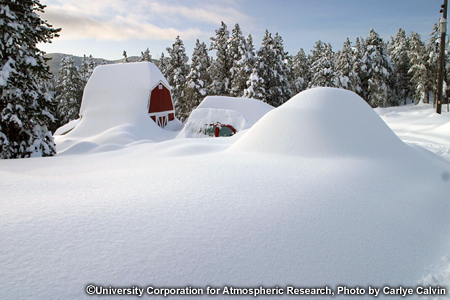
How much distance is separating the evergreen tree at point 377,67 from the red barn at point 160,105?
2872cm

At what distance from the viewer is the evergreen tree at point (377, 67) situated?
38906 millimetres

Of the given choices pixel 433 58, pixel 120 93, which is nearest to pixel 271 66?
pixel 120 93

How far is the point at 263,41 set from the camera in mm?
34375

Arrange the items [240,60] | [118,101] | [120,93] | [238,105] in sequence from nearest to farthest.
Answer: [238,105]
[118,101]
[120,93]
[240,60]

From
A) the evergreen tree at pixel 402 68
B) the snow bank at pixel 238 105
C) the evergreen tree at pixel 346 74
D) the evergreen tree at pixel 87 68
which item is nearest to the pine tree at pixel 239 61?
the snow bank at pixel 238 105


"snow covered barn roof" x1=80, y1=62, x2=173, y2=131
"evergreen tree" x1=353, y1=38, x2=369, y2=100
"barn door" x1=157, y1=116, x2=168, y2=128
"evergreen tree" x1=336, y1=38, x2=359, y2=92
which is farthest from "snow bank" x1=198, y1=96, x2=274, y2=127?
"evergreen tree" x1=353, y1=38, x2=369, y2=100

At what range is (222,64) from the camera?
36438 millimetres

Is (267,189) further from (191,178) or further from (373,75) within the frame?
(373,75)

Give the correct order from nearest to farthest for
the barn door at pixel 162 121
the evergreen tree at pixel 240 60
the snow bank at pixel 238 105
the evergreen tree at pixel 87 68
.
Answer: the snow bank at pixel 238 105 → the barn door at pixel 162 121 → the evergreen tree at pixel 240 60 → the evergreen tree at pixel 87 68

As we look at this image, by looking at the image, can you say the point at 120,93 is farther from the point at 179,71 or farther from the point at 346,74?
the point at 346,74

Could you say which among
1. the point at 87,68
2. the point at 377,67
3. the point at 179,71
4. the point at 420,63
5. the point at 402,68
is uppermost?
the point at 402,68

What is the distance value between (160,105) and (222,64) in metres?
12.1

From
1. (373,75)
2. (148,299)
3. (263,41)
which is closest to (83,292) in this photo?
(148,299)

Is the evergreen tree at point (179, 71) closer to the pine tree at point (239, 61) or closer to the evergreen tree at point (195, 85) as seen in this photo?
the evergreen tree at point (195, 85)
